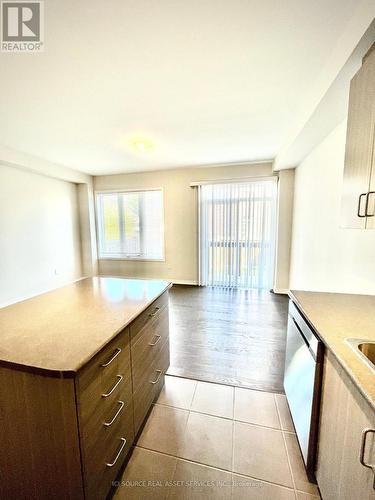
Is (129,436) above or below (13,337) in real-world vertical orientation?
below

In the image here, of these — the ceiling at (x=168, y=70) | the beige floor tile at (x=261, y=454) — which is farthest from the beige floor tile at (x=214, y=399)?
the ceiling at (x=168, y=70)

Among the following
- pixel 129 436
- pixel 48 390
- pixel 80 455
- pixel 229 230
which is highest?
pixel 229 230

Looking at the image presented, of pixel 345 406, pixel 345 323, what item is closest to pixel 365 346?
pixel 345 323

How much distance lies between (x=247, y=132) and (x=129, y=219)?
3.18 m

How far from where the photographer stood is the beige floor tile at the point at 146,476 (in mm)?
1081

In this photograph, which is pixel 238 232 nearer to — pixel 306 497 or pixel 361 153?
pixel 361 153

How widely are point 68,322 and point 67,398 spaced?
42cm

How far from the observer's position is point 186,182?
14.5ft

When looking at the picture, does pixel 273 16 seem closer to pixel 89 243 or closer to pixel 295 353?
pixel 295 353

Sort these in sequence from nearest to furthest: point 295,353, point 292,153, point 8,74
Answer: point 295,353 → point 8,74 → point 292,153

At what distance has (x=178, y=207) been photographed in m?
4.53

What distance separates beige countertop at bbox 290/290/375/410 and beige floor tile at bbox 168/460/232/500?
97cm

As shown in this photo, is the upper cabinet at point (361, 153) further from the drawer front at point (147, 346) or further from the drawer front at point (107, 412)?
the drawer front at point (107, 412)

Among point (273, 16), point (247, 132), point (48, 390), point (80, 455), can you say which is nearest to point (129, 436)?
point (80, 455)
